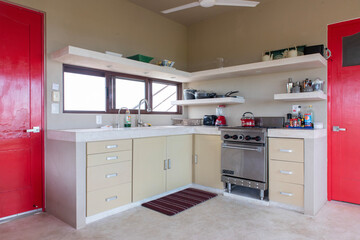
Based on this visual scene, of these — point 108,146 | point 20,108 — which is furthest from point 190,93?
point 20,108

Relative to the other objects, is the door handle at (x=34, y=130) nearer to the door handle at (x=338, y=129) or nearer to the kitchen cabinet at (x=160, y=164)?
the kitchen cabinet at (x=160, y=164)

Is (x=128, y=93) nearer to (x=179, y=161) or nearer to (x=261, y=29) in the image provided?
(x=179, y=161)

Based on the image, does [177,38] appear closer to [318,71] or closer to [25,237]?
[318,71]

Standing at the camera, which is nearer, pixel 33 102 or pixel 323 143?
pixel 33 102

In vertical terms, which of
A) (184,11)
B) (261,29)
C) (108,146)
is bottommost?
(108,146)

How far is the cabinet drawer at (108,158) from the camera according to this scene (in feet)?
8.36

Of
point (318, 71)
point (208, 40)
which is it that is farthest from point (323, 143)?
point (208, 40)

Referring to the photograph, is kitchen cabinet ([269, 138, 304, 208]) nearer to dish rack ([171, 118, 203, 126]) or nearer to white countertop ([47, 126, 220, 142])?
white countertop ([47, 126, 220, 142])

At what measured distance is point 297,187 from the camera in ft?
9.38

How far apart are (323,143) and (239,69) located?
1526 millimetres

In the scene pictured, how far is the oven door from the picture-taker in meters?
3.05

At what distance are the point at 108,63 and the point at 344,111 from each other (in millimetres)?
3166

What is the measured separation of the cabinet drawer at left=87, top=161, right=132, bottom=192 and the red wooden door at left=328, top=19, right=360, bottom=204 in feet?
8.91

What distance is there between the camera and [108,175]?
2.70 metres
